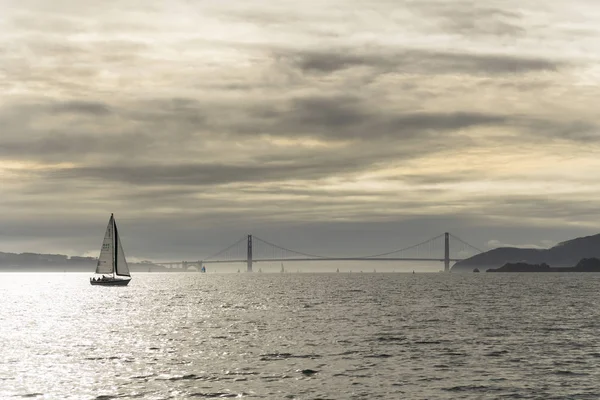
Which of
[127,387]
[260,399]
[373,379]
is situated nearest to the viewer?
[260,399]

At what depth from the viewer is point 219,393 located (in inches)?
1435

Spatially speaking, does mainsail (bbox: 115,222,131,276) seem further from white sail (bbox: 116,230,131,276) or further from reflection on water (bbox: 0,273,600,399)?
reflection on water (bbox: 0,273,600,399)

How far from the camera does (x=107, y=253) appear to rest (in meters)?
166

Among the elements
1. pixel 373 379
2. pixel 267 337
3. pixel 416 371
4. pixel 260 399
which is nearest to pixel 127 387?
pixel 260 399

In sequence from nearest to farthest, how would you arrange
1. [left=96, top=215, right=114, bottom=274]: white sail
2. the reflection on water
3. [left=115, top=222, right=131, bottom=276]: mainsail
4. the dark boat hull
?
the reflection on water → [left=96, top=215, right=114, bottom=274]: white sail → [left=115, top=222, right=131, bottom=276]: mainsail → the dark boat hull

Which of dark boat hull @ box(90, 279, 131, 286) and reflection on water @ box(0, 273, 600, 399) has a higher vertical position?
dark boat hull @ box(90, 279, 131, 286)

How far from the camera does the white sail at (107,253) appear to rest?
163375 millimetres

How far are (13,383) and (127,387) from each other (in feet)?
22.1

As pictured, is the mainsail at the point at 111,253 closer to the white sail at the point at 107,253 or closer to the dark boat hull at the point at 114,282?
the white sail at the point at 107,253

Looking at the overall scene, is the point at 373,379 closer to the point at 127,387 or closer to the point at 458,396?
the point at 458,396

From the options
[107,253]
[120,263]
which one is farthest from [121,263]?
[107,253]

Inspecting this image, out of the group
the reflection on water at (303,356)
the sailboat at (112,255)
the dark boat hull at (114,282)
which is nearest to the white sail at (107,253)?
the sailboat at (112,255)

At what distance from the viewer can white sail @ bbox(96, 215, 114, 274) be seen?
536ft

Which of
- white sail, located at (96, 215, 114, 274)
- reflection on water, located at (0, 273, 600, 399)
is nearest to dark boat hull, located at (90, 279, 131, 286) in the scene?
white sail, located at (96, 215, 114, 274)
